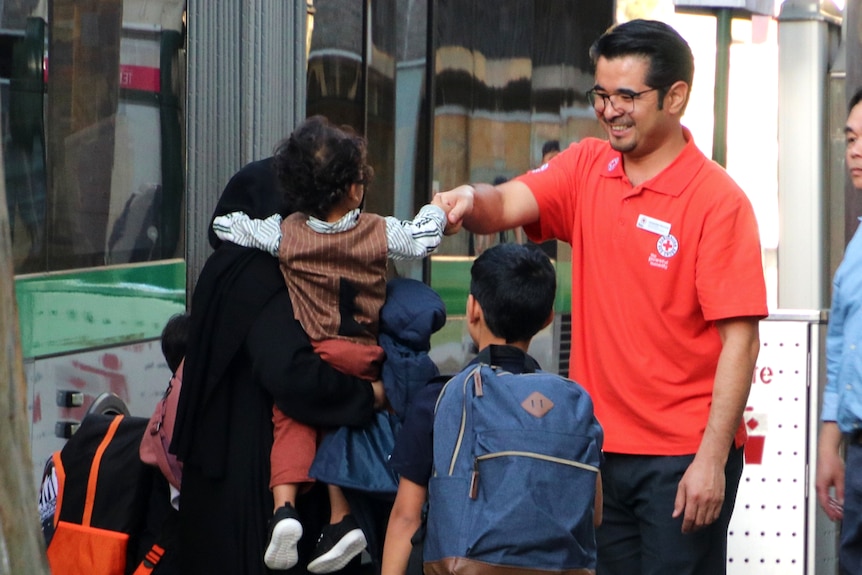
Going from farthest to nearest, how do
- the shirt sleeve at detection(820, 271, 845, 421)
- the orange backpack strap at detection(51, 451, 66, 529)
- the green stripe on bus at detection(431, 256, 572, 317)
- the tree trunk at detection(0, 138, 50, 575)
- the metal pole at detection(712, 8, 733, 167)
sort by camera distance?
the green stripe on bus at detection(431, 256, 572, 317)
the metal pole at detection(712, 8, 733, 167)
the orange backpack strap at detection(51, 451, 66, 529)
the shirt sleeve at detection(820, 271, 845, 421)
the tree trunk at detection(0, 138, 50, 575)

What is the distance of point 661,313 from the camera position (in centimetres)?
393

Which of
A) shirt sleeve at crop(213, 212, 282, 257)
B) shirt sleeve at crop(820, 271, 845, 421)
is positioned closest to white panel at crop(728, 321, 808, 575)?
shirt sleeve at crop(820, 271, 845, 421)

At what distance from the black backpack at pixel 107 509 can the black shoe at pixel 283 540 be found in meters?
0.53

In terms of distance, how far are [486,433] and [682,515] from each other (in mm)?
794

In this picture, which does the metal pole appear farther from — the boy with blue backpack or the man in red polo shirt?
the boy with blue backpack

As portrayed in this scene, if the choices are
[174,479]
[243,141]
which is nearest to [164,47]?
[243,141]

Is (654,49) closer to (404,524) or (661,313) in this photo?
(661,313)

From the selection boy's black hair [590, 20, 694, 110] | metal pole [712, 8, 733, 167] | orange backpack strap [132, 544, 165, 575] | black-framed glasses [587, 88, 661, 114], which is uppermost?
metal pole [712, 8, 733, 167]

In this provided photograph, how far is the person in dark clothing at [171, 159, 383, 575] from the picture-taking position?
3.99 m

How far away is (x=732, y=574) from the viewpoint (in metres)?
5.99

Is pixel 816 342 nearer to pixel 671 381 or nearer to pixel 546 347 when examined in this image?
pixel 671 381

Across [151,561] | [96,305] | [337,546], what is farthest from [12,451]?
[96,305]

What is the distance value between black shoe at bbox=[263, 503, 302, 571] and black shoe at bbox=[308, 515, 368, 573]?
0.20 ft

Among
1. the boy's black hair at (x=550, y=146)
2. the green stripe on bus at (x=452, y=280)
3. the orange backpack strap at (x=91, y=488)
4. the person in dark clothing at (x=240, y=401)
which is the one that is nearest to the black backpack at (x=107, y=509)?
the orange backpack strap at (x=91, y=488)
